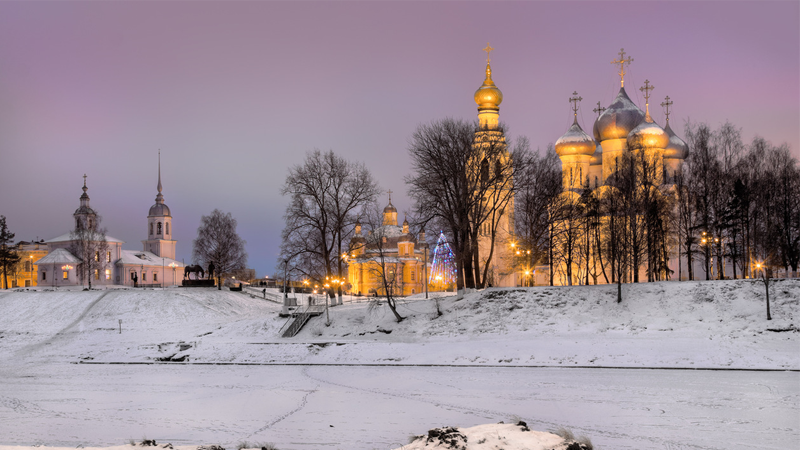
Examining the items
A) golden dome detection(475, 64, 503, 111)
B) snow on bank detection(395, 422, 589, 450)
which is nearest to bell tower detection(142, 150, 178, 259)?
golden dome detection(475, 64, 503, 111)

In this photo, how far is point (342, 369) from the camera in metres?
27.2

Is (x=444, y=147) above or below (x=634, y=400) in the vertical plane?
above

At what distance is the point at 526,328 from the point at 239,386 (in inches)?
572

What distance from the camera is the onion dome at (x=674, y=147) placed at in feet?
174

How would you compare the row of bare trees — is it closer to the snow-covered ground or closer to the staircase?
the snow-covered ground

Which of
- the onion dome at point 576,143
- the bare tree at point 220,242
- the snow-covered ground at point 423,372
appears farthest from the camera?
the bare tree at point 220,242

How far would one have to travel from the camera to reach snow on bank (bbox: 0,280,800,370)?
2633 centimetres

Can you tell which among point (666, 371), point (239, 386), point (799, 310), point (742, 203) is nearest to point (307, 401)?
point (239, 386)

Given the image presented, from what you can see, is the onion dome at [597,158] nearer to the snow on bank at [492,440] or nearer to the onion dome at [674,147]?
the onion dome at [674,147]

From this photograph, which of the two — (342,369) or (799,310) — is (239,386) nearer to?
(342,369)

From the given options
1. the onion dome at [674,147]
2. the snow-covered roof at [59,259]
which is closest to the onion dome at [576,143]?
the onion dome at [674,147]

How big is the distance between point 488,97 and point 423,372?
3722 centimetres

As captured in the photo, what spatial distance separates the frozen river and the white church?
51.9 meters

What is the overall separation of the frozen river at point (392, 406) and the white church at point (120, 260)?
51870 mm
